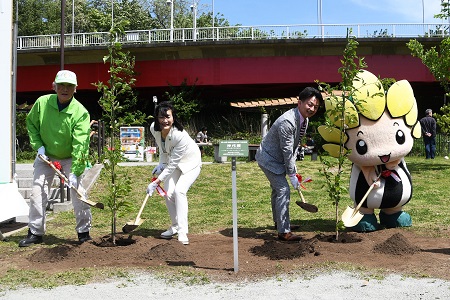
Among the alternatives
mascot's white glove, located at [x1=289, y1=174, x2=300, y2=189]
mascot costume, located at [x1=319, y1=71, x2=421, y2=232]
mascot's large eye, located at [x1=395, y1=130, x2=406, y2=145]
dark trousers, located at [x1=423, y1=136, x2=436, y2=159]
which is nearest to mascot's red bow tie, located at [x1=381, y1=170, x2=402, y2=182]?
mascot costume, located at [x1=319, y1=71, x2=421, y2=232]

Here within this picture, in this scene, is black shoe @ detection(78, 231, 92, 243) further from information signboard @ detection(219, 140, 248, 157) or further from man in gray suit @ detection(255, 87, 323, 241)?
information signboard @ detection(219, 140, 248, 157)

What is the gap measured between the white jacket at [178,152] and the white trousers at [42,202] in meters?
1.05

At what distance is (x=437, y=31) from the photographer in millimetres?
28703

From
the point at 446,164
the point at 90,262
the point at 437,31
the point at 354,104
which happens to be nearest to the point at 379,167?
the point at 354,104

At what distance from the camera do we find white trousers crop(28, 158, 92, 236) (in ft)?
24.1

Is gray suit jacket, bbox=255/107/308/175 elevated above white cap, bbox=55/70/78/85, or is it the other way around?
white cap, bbox=55/70/78/85

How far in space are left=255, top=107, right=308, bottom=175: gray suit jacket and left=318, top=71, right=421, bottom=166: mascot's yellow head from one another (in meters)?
0.50

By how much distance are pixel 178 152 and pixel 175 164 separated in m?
0.15

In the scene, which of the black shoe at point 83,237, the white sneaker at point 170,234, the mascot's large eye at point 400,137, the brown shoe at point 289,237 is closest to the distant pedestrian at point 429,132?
the mascot's large eye at point 400,137

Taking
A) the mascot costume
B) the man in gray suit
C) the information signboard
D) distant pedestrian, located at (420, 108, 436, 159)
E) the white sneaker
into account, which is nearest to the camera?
the information signboard

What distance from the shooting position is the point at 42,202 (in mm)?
7434

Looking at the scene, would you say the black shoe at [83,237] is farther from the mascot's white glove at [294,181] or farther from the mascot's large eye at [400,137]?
the mascot's large eye at [400,137]

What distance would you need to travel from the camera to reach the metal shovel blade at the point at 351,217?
292 inches

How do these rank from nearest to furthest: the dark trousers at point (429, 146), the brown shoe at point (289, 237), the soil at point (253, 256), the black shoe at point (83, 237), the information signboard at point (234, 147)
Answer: the information signboard at point (234, 147), the soil at point (253, 256), the brown shoe at point (289, 237), the black shoe at point (83, 237), the dark trousers at point (429, 146)
